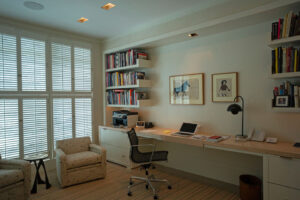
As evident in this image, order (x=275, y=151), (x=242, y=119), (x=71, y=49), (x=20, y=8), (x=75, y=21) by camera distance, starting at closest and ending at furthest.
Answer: (x=275, y=151) < (x=242, y=119) < (x=20, y=8) < (x=75, y=21) < (x=71, y=49)

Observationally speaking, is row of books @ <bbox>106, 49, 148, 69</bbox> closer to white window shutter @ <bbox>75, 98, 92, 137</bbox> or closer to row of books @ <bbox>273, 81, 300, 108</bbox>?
white window shutter @ <bbox>75, 98, 92, 137</bbox>

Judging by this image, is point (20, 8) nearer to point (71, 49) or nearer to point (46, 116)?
point (71, 49)

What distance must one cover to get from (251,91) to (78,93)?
339cm

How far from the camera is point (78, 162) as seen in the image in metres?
3.26

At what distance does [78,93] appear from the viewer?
4383mm

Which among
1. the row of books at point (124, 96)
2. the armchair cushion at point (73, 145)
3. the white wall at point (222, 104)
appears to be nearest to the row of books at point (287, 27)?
the white wall at point (222, 104)

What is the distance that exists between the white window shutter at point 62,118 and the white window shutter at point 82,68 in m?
0.42

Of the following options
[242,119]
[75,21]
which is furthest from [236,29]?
[75,21]

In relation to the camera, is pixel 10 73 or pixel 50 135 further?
pixel 50 135

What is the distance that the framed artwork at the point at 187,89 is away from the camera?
11.3 feet

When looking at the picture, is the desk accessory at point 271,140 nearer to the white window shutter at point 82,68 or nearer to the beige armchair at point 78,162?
the beige armchair at point 78,162

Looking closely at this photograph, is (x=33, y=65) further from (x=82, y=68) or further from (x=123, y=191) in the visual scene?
(x=123, y=191)

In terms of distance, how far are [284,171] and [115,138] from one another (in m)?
2.98

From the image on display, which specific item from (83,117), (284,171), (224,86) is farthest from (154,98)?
(284,171)
